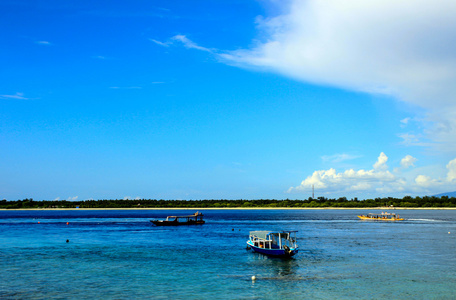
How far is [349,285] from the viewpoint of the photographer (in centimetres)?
4403

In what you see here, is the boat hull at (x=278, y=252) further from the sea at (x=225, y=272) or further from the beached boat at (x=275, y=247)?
the sea at (x=225, y=272)

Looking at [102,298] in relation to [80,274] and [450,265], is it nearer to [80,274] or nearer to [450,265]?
[80,274]

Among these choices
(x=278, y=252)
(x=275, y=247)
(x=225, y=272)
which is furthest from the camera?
(x=275, y=247)

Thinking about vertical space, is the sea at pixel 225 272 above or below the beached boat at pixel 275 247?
below

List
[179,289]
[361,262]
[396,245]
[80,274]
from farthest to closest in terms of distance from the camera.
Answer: [396,245]
[361,262]
[80,274]
[179,289]

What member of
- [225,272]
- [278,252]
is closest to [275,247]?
[278,252]

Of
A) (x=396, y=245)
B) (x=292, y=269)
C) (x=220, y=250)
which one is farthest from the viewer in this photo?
(x=396, y=245)

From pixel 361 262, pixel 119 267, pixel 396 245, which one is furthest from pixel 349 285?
pixel 396 245

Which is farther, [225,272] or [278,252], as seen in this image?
[278,252]

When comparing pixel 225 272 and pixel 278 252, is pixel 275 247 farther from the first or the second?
pixel 225 272

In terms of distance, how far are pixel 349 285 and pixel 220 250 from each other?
34363 mm

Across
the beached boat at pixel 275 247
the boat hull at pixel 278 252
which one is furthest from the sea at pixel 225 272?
the beached boat at pixel 275 247

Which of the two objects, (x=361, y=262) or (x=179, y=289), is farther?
(x=361, y=262)

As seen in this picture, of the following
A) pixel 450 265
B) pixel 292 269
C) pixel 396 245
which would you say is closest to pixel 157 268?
pixel 292 269
